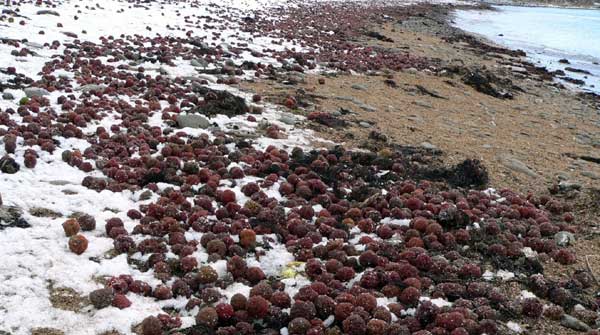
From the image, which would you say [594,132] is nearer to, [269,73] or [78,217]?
[269,73]

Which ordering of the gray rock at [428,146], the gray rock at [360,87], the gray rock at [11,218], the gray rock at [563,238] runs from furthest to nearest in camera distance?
the gray rock at [360,87] < the gray rock at [428,146] < the gray rock at [563,238] < the gray rock at [11,218]

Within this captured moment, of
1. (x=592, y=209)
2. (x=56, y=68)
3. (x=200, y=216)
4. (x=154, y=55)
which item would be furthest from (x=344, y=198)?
(x=154, y=55)

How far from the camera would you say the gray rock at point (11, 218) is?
6085 millimetres

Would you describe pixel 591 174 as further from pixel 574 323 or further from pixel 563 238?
pixel 574 323

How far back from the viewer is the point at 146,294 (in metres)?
5.40

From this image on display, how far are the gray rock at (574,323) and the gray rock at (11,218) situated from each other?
6.25m

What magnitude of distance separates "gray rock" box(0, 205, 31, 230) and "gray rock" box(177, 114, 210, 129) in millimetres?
4325

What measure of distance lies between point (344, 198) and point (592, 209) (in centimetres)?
429

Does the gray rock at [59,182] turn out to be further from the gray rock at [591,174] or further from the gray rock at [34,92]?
the gray rock at [591,174]

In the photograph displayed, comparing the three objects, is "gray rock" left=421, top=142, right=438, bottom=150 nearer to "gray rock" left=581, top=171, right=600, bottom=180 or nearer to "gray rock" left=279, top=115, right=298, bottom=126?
"gray rock" left=279, top=115, right=298, bottom=126

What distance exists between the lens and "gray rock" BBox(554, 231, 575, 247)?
7279 mm

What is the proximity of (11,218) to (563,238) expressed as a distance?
24.3 ft

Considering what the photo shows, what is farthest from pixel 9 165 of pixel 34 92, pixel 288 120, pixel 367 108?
pixel 367 108

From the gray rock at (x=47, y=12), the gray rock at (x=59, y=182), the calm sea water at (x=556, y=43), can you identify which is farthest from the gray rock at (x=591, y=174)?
the gray rock at (x=47, y=12)
